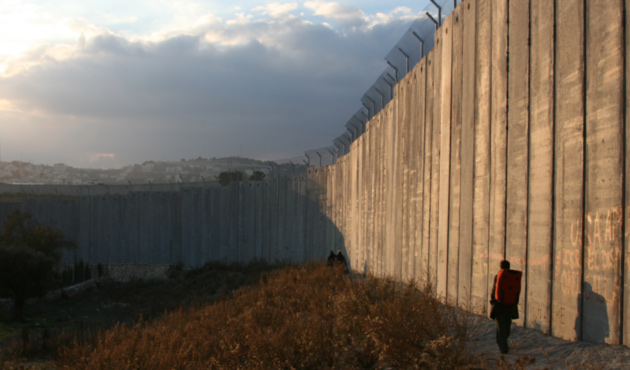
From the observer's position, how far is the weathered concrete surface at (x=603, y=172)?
392 cm

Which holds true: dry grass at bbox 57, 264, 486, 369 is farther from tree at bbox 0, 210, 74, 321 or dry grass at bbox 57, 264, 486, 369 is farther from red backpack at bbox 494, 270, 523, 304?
tree at bbox 0, 210, 74, 321

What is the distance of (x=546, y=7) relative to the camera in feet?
16.2

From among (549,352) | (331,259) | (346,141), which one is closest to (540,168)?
(549,352)

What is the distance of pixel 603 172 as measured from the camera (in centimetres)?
408

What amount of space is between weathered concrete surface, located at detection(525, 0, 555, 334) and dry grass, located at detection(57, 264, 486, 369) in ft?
2.39

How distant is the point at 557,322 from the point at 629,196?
1.35 meters

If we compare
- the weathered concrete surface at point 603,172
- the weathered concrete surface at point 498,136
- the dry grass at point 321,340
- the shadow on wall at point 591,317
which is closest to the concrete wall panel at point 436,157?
the dry grass at point 321,340

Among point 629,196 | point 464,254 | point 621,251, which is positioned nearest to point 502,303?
point 621,251

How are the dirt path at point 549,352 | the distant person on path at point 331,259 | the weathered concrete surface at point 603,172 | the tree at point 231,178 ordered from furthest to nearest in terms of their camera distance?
the tree at point 231,178, the distant person on path at point 331,259, the weathered concrete surface at point 603,172, the dirt path at point 549,352

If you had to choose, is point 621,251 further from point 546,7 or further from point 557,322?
point 546,7

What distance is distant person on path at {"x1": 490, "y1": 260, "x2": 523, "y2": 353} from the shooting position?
456 cm

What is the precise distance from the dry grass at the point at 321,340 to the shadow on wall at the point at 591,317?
0.90 metres

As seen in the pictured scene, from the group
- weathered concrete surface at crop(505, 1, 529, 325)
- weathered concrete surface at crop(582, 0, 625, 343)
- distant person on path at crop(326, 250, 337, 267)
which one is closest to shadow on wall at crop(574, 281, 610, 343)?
weathered concrete surface at crop(582, 0, 625, 343)

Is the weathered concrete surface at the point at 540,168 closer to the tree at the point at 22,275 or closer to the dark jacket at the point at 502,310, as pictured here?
the dark jacket at the point at 502,310
